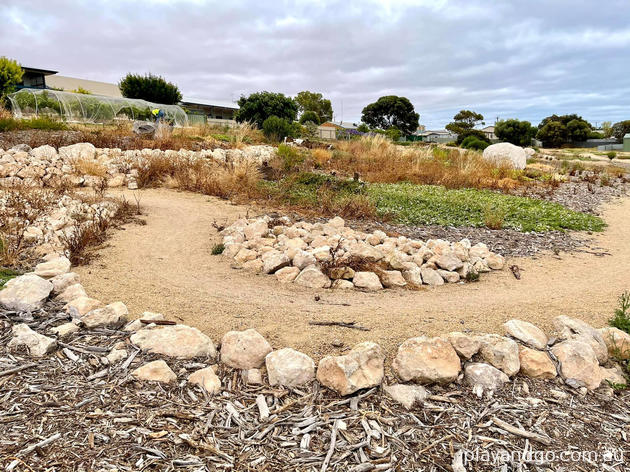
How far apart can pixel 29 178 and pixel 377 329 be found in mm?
7910

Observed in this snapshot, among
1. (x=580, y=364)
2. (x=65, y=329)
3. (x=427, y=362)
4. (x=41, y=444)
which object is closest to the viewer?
(x=41, y=444)

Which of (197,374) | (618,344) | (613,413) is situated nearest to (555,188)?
(618,344)

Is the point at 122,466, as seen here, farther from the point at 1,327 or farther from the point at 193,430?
the point at 1,327

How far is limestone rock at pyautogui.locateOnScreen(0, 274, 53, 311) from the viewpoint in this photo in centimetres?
281

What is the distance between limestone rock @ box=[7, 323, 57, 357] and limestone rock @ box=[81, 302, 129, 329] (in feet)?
0.90

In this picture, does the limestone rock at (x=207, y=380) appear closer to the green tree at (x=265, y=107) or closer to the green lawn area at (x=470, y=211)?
the green lawn area at (x=470, y=211)

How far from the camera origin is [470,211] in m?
7.51

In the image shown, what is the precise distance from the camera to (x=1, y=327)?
2568mm

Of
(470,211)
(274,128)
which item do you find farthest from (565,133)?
(470,211)

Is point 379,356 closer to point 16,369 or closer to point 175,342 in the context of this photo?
point 175,342

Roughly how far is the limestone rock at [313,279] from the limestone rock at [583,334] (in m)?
1.90

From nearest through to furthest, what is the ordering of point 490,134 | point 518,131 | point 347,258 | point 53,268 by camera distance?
point 53,268, point 347,258, point 518,131, point 490,134

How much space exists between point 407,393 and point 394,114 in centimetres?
5439

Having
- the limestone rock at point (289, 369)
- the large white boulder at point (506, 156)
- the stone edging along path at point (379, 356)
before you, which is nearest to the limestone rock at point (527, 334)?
the stone edging along path at point (379, 356)
